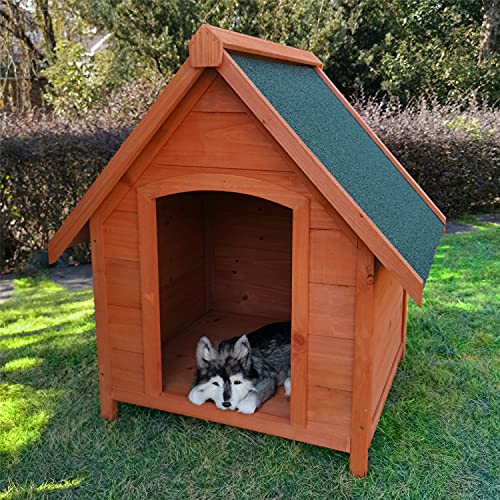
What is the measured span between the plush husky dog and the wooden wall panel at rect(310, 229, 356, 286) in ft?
2.26

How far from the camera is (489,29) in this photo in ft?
47.6

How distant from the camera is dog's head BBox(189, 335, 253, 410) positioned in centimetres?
302

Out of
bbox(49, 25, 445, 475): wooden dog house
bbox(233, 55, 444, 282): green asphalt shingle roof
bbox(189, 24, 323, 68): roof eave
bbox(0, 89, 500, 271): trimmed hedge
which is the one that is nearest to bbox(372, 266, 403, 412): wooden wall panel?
bbox(49, 25, 445, 475): wooden dog house

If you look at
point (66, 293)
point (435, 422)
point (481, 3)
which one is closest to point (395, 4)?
point (481, 3)

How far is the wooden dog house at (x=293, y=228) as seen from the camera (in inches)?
98.9

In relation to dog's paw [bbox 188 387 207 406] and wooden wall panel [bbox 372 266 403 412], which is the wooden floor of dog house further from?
wooden wall panel [bbox 372 266 403 412]

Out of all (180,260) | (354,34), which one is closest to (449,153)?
(180,260)

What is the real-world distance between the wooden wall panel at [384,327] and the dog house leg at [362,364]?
2.8 inches

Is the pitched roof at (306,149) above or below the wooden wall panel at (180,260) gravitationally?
above

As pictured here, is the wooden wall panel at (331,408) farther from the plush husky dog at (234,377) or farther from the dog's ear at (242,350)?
the dog's ear at (242,350)

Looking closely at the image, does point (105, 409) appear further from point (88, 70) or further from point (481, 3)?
point (481, 3)

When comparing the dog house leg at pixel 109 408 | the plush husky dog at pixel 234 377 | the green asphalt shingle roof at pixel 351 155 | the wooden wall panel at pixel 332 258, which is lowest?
the dog house leg at pixel 109 408

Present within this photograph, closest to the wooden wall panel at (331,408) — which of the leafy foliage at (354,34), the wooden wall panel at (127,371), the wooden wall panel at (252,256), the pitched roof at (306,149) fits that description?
the pitched roof at (306,149)

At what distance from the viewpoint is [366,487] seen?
2.72 meters
